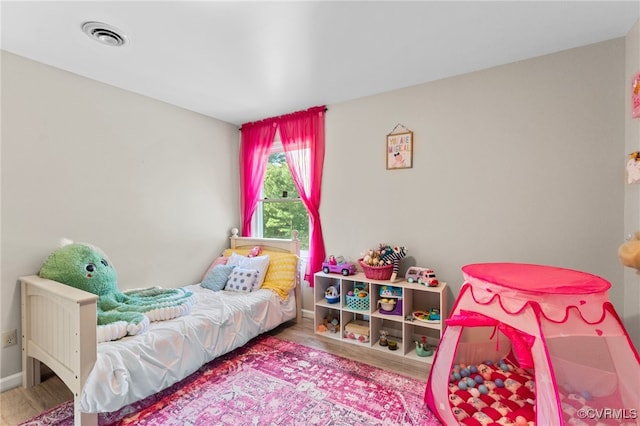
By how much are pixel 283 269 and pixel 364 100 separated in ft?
6.19

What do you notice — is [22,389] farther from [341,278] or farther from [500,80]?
[500,80]

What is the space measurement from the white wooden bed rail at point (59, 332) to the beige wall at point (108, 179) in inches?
4.8

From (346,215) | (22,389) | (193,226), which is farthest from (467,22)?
(22,389)

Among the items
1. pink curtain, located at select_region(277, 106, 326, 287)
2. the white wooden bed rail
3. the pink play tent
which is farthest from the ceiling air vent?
the pink play tent

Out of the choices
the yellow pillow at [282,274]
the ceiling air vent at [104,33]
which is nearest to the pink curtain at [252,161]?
the yellow pillow at [282,274]

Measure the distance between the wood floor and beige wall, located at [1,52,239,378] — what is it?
243 millimetres

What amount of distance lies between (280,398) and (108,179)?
226 centimetres

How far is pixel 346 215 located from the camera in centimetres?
300

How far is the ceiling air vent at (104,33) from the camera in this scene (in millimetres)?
1729

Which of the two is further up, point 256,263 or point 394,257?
point 394,257

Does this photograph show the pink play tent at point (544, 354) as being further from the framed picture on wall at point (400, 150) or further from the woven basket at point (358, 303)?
the framed picture on wall at point (400, 150)

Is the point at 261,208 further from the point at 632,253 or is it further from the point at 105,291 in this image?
the point at 632,253

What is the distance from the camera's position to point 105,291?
213cm

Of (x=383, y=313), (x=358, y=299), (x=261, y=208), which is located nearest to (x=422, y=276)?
(x=383, y=313)
